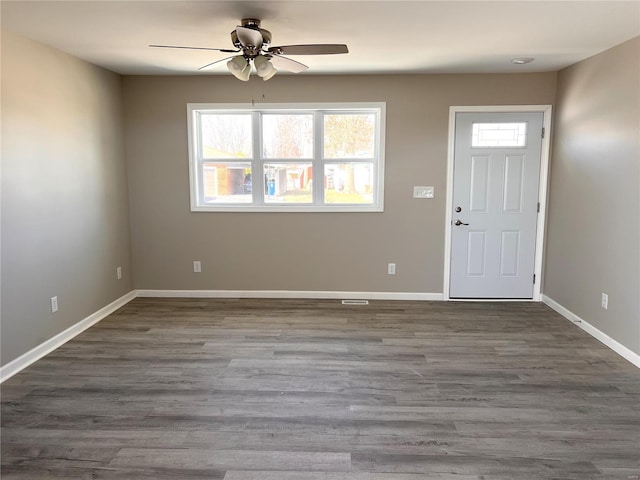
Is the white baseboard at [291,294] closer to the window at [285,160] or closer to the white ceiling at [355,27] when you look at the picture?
the window at [285,160]

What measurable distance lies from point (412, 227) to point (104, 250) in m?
3.25

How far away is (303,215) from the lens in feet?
15.8

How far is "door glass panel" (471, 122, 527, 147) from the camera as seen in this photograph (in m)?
4.53

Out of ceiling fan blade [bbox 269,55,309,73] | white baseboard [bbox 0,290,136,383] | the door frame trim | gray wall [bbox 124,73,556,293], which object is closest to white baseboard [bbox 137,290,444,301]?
gray wall [bbox 124,73,556,293]

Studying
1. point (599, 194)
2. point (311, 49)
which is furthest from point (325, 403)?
point (599, 194)

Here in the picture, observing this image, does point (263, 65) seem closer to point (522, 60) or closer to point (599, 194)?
point (522, 60)

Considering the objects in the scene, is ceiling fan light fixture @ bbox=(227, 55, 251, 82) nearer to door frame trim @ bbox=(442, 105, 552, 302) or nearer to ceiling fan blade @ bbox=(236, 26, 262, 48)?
ceiling fan blade @ bbox=(236, 26, 262, 48)

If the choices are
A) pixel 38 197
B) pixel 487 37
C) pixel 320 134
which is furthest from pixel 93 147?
pixel 487 37

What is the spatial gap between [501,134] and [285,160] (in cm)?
234

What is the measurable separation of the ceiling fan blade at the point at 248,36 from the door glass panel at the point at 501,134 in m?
2.77

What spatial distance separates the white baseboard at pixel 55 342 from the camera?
3008 mm

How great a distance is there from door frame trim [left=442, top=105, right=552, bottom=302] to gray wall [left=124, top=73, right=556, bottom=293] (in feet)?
0.21

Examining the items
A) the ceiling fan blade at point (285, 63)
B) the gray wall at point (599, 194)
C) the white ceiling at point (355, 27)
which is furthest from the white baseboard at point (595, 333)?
the ceiling fan blade at point (285, 63)

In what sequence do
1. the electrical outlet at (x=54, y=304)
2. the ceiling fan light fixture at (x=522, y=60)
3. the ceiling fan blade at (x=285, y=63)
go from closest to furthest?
the ceiling fan blade at (x=285, y=63) → the electrical outlet at (x=54, y=304) → the ceiling fan light fixture at (x=522, y=60)
